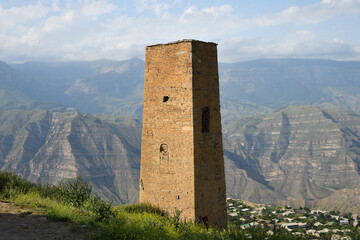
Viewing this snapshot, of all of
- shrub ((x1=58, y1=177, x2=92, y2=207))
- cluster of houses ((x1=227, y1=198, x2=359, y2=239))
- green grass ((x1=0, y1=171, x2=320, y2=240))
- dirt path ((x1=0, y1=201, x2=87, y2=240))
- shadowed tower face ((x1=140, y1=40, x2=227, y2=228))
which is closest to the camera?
dirt path ((x1=0, y1=201, x2=87, y2=240))

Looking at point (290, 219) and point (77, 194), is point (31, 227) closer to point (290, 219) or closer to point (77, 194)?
point (77, 194)

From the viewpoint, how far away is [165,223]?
592 inches

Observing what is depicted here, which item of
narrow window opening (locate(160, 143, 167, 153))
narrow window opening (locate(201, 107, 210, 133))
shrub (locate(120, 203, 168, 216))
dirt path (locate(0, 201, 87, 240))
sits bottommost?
shrub (locate(120, 203, 168, 216))

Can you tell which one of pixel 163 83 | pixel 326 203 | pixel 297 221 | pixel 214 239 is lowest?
pixel 326 203

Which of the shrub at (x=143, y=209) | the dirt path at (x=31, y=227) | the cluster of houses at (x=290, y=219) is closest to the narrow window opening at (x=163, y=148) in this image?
the shrub at (x=143, y=209)

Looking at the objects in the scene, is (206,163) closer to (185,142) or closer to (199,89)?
(185,142)

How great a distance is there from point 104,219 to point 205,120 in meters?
7.09

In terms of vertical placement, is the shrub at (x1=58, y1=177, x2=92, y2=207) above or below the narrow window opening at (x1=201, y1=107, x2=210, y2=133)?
below

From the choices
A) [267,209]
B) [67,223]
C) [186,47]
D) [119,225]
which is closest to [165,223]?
[119,225]

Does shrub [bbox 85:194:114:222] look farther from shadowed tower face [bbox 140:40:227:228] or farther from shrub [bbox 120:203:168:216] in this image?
shadowed tower face [bbox 140:40:227:228]

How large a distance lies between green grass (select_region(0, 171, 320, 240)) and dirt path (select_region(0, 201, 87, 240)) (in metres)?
0.40

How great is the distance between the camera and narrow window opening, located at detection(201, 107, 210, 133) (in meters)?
18.2

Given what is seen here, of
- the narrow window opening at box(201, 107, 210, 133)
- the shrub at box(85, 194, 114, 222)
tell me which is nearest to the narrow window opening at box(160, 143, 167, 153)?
the narrow window opening at box(201, 107, 210, 133)

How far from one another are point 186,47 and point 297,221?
3591 inches
